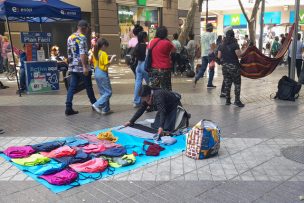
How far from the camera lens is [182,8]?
82.6 feet

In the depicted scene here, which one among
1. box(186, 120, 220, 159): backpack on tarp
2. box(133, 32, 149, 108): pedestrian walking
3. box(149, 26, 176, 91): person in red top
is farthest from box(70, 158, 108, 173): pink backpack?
box(133, 32, 149, 108): pedestrian walking

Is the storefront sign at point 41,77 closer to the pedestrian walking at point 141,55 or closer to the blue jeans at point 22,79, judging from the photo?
the blue jeans at point 22,79

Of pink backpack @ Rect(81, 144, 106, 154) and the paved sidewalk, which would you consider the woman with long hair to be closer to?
the paved sidewalk

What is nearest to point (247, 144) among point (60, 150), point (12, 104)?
point (60, 150)

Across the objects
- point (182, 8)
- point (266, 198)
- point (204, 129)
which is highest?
point (182, 8)

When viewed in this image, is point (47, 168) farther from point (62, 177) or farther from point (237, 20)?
point (237, 20)

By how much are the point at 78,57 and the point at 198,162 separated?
3.82m

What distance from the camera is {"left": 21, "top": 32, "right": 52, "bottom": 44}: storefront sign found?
1022 centimetres

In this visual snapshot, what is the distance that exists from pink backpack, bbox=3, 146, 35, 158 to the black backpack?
251 inches

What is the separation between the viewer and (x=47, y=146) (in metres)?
5.00

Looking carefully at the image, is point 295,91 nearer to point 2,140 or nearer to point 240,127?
point 240,127

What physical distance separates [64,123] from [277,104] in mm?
4974

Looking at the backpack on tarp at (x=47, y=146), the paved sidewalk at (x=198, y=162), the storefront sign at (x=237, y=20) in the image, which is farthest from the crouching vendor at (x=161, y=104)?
the storefront sign at (x=237, y=20)

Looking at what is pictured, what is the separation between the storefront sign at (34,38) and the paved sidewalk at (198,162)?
91.6 inches
